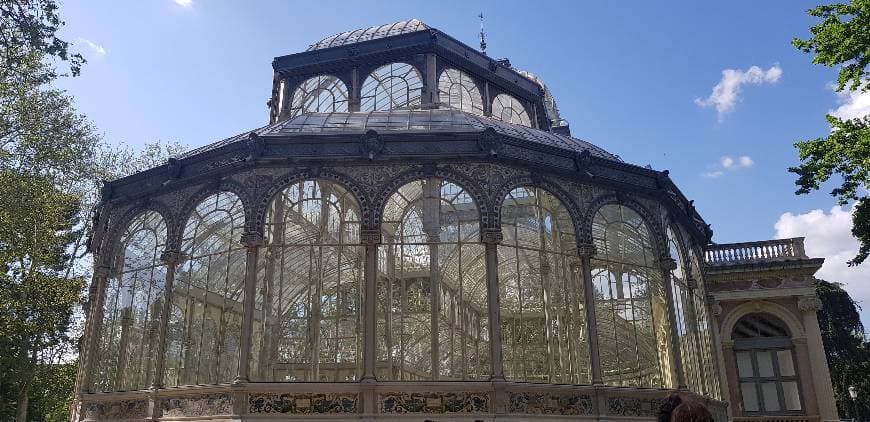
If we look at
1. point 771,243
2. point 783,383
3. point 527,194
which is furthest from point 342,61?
point 783,383

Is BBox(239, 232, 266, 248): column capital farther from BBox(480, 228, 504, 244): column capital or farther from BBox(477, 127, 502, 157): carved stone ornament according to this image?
BBox(477, 127, 502, 157): carved stone ornament

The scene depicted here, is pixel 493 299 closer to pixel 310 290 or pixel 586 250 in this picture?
pixel 586 250

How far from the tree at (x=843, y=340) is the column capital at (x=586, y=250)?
21.3 m

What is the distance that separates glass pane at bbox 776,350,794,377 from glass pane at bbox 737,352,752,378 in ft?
3.10

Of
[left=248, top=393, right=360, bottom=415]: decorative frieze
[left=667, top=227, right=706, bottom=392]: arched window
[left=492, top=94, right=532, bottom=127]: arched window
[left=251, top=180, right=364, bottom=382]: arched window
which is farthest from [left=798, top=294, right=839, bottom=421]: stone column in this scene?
[left=248, top=393, right=360, bottom=415]: decorative frieze

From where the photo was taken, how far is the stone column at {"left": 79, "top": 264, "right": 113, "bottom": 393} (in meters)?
16.2

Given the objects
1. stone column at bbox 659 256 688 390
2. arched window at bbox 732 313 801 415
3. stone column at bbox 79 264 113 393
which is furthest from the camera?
arched window at bbox 732 313 801 415

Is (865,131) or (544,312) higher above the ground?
(865,131)

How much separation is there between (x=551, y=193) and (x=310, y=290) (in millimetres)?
5923

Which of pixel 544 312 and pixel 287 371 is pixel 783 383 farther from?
pixel 287 371

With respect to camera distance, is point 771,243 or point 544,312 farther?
point 771,243

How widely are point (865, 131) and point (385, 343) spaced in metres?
10.8

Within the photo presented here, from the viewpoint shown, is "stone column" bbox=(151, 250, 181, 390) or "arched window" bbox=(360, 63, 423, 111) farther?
"arched window" bbox=(360, 63, 423, 111)

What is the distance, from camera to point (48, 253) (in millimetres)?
21906
